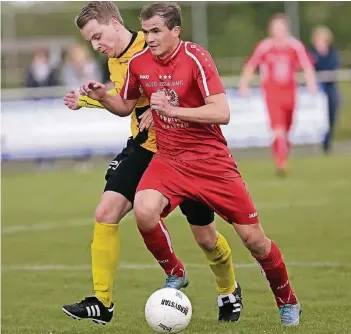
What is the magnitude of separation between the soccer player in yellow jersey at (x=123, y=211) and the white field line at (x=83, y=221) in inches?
230

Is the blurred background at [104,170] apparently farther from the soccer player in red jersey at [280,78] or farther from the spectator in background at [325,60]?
the soccer player in red jersey at [280,78]

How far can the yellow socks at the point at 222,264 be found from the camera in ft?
23.9

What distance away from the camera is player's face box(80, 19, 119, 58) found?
715 cm

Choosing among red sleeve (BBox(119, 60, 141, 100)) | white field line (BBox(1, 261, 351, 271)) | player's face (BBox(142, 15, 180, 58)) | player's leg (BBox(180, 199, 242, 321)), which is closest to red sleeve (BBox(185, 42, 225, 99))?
player's face (BBox(142, 15, 180, 58))

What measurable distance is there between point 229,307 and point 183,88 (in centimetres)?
161

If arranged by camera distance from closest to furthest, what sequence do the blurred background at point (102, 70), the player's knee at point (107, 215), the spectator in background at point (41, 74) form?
the player's knee at point (107, 215), the blurred background at point (102, 70), the spectator in background at point (41, 74)

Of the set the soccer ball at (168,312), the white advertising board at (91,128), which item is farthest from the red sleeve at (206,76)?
the white advertising board at (91,128)

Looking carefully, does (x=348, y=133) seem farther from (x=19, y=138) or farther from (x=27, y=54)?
(x=27, y=54)

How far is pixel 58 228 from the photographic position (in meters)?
13.1

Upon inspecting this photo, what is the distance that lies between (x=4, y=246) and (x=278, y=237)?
9.89 feet

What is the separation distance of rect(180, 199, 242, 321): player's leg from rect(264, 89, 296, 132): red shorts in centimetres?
1059

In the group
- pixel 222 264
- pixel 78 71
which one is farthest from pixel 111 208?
pixel 78 71

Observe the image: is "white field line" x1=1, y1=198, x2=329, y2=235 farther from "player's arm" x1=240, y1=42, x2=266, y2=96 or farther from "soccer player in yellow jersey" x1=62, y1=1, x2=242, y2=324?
"soccer player in yellow jersey" x1=62, y1=1, x2=242, y2=324

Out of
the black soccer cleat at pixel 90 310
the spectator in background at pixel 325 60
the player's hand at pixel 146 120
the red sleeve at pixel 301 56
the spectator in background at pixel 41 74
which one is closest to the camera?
the black soccer cleat at pixel 90 310
